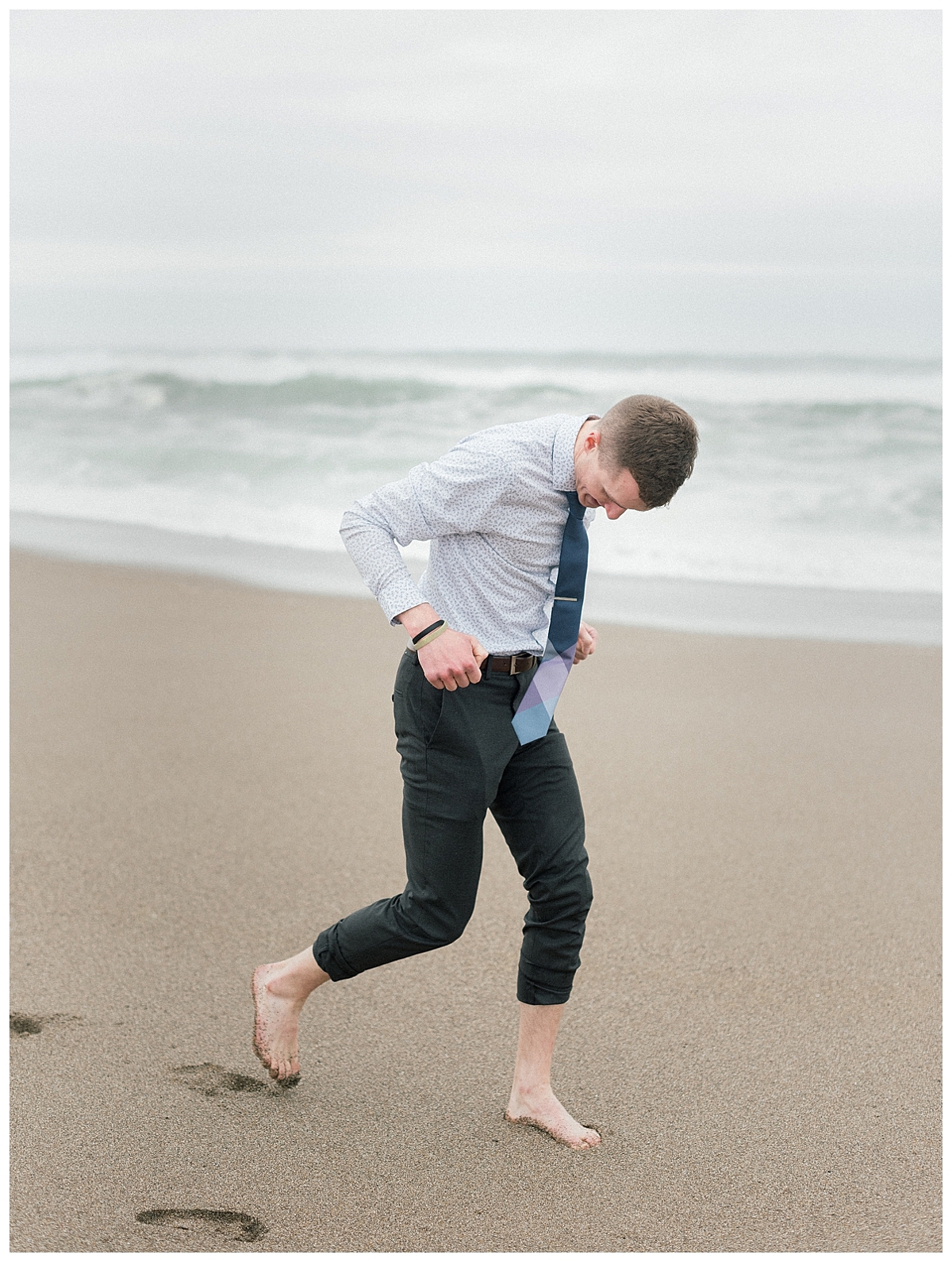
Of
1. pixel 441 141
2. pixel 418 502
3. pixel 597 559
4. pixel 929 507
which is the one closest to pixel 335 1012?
pixel 418 502

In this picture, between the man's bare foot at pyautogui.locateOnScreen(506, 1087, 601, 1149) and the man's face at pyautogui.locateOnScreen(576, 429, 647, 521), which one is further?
the man's bare foot at pyautogui.locateOnScreen(506, 1087, 601, 1149)

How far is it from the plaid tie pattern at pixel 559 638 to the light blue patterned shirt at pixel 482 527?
0.09 feet

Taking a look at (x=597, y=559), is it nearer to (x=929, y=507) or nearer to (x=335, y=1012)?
(x=929, y=507)

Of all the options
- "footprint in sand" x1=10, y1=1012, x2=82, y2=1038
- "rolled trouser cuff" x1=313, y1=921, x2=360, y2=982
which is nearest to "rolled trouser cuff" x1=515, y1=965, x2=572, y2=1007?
"rolled trouser cuff" x1=313, y1=921, x2=360, y2=982

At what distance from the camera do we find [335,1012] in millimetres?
3188

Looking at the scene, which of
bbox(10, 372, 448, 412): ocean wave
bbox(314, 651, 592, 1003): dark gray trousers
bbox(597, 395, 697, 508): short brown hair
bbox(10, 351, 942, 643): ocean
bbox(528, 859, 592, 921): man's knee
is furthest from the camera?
bbox(10, 372, 448, 412): ocean wave

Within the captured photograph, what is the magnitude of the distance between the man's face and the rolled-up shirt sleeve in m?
0.15

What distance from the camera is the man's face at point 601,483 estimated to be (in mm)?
2324

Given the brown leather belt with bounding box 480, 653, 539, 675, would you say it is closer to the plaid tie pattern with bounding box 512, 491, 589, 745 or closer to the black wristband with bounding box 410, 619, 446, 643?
the plaid tie pattern with bounding box 512, 491, 589, 745

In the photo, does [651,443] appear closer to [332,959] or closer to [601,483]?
[601,483]

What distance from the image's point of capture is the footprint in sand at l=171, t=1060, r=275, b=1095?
9.17 ft

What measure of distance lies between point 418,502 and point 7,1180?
1593 millimetres

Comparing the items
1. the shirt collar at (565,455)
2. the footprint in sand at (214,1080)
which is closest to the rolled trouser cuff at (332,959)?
the footprint in sand at (214,1080)

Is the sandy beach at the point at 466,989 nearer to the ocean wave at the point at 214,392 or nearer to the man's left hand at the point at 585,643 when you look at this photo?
the man's left hand at the point at 585,643
